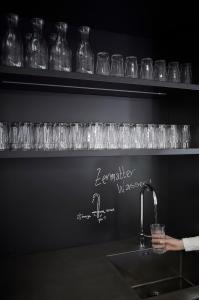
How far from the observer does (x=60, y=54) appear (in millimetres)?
1588

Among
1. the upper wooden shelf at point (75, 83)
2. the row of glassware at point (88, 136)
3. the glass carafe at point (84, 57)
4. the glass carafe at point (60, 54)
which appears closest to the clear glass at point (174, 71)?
the upper wooden shelf at point (75, 83)

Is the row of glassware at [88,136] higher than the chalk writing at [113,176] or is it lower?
higher

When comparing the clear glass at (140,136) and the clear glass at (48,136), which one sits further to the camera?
the clear glass at (140,136)

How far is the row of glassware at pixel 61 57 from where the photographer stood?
57.8 inches

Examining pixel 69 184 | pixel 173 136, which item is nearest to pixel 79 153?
pixel 69 184

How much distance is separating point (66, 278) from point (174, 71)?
1480 mm

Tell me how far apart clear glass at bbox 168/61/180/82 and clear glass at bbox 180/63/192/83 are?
0.12 ft

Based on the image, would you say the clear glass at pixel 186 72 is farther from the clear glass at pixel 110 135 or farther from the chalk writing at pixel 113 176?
the chalk writing at pixel 113 176

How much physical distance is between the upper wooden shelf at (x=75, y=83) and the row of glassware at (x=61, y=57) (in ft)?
0.31

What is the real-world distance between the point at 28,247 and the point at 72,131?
866mm

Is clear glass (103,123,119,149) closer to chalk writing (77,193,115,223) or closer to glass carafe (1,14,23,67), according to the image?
chalk writing (77,193,115,223)

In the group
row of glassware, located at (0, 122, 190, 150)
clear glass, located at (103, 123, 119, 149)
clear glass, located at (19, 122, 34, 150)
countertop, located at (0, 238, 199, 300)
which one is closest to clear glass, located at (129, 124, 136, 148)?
row of glassware, located at (0, 122, 190, 150)

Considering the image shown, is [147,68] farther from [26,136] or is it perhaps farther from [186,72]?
[26,136]

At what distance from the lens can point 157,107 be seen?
85.6 inches
